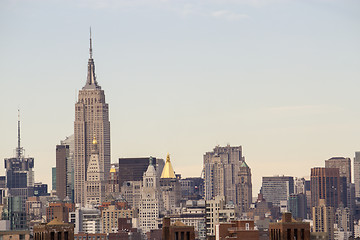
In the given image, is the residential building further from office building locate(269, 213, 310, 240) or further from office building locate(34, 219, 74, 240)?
office building locate(34, 219, 74, 240)

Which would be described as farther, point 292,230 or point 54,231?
point 292,230

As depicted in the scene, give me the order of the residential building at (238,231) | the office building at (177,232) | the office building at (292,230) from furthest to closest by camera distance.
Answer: the residential building at (238,231) → the office building at (177,232) → the office building at (292,230)

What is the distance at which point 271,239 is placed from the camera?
122875mm

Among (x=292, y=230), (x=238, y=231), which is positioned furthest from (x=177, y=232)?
(x=238, y=231)

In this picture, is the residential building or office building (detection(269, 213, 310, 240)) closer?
office building (detection(269, 213, 310, 240))

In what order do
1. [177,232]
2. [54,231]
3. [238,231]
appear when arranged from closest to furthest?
[54,231] < [177,232] < [238,231]

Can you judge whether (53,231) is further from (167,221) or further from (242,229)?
(242,229)

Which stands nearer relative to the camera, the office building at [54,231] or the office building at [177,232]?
the office building at [54,231]

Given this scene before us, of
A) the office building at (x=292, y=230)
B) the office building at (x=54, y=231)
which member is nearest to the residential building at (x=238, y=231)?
the office building at (x=292, y=230)

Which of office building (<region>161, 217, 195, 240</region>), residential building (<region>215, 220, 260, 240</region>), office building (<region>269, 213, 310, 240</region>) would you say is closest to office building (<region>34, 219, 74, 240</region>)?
office building (<region>161, 217, 195, 240</region>)

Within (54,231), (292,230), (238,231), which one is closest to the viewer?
(54,231)

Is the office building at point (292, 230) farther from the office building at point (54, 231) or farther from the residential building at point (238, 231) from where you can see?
the office building at point (54, 231)

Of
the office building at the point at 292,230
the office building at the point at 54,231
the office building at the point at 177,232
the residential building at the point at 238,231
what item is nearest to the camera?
the office building at the point at 54,231

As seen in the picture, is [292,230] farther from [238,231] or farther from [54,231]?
[54,231]
